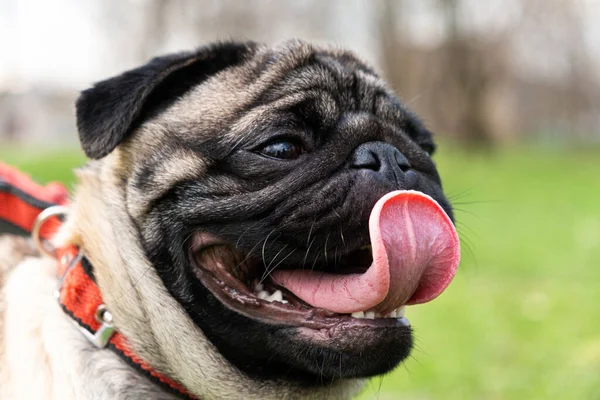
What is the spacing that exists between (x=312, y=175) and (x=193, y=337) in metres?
0.79

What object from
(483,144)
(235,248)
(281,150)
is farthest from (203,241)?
(483,144)

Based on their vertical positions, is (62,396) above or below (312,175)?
below

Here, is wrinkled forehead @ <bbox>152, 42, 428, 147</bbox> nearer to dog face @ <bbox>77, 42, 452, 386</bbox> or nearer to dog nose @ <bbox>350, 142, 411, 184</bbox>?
dog face @ <bbox>77, 42, 452, 386</bbox>

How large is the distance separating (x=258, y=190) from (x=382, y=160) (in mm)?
503

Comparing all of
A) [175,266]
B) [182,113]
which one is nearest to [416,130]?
[182,113]

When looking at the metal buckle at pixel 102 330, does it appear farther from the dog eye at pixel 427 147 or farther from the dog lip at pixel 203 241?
the dog eye at pixel 427 147

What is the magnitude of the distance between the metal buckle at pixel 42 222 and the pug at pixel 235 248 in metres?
0.10

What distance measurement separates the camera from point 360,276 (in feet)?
7.99

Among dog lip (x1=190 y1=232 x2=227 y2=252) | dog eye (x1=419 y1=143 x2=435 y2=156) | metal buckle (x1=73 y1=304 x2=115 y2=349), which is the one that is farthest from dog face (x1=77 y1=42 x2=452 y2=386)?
dog eye (x1=419 y1=143 x2=435 y2=156)

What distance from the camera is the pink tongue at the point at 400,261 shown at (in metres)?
A: 2.35

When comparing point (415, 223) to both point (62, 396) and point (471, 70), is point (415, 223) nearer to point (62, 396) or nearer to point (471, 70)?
point (62, 396)

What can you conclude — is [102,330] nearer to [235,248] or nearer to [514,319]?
[235,248]

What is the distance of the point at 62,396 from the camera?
2.50 meters

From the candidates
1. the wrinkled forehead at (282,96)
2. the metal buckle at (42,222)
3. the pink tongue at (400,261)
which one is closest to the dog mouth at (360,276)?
the pink tongue at (400,261)
